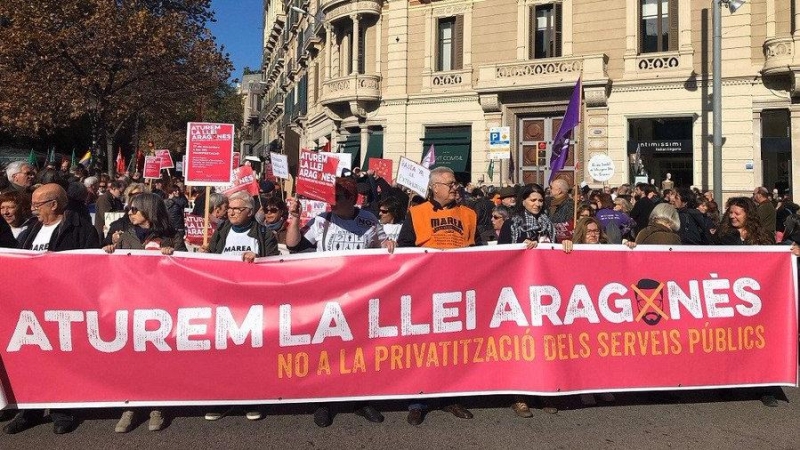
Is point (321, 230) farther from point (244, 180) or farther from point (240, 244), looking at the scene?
point (244, 180)

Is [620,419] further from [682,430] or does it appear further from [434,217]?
[434,217]

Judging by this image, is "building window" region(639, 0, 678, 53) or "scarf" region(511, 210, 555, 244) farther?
"building window" region(639, 0, 678, 53)

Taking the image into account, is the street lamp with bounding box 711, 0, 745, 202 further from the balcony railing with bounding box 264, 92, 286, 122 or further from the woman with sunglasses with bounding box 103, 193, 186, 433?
the balcony railing with bounding box 264, 92, 286, 122

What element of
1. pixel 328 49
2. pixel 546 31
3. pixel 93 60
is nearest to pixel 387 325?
pixel 93 60

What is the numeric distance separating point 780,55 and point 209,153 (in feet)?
57.2

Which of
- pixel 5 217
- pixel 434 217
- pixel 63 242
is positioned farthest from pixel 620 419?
pixel 5 217

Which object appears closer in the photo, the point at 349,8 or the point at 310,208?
the point at 310,208

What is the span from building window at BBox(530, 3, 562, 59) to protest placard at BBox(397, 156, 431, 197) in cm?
1613

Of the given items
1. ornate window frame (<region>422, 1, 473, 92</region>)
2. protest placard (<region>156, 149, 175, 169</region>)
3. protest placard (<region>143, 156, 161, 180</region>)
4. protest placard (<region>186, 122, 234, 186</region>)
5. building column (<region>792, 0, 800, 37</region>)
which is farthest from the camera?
ornate window frame (<region>422, 1, 473, 92</region>)

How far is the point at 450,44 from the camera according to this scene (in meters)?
24.5

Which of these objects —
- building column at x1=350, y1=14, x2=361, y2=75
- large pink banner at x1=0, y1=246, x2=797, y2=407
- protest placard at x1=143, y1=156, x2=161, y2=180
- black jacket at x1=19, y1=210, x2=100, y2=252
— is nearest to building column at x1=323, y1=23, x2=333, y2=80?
building column at x1=350, y1=14, x2=361, y2=75

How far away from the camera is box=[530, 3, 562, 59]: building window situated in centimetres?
2227

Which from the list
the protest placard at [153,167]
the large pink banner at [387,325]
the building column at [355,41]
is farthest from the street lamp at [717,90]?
the building column at [355,41]

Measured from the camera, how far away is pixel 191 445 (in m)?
4.43
